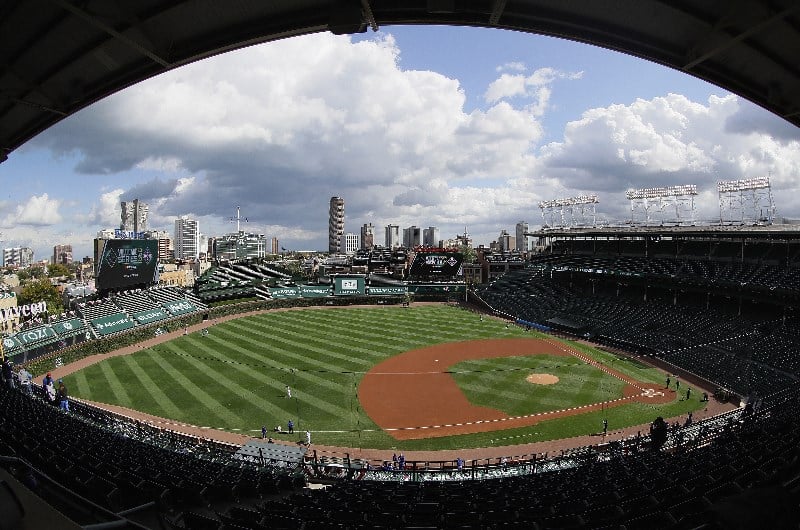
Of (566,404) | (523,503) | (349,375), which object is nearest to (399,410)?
(349,375)

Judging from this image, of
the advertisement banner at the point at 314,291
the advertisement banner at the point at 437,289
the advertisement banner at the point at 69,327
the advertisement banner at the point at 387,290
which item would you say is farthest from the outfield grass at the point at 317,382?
the advertisement banner at the point at 437,289

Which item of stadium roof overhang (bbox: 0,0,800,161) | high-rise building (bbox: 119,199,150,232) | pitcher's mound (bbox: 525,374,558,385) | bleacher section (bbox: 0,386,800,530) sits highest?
high-rise building (bbox: 119,199,150,232)

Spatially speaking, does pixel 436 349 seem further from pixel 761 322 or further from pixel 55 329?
pixel 55 329

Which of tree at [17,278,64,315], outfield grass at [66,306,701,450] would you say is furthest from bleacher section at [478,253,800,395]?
tree at [17,278,64,315]

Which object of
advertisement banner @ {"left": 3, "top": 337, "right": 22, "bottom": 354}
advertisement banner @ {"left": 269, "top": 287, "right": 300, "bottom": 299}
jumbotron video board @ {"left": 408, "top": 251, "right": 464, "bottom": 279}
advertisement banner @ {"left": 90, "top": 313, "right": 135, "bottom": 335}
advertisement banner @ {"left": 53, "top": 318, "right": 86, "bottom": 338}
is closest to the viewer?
advertisement banner @ {"left": 3, "top": 337, "right": 22, "bottom": 354}

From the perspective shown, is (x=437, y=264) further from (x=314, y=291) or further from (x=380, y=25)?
(x=380, y=25)

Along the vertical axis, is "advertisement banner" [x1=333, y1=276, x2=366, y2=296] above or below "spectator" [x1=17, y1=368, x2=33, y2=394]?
above

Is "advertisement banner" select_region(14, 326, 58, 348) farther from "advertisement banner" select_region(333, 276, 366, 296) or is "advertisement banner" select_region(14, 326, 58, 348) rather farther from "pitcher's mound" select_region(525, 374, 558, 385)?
"pitcher's mound" select_region(525, 374, 558, 385)
